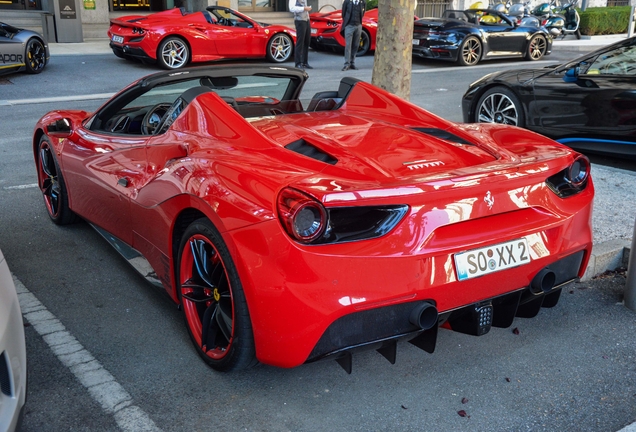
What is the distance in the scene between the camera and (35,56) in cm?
1360

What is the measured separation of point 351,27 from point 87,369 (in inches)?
548

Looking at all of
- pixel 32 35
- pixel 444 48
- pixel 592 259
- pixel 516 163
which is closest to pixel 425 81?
pixel 444 48

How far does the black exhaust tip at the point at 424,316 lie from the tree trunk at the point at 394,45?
501 centimetres

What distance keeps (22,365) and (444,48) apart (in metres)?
15.8

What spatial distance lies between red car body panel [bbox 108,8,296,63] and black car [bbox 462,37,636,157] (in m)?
8.78

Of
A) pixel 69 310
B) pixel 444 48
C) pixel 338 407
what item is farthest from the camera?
pixel 444 48

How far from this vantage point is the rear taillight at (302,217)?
8.91ft

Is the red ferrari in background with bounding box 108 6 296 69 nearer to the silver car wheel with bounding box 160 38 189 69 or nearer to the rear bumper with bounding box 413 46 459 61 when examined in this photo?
the silver car wheel with bounding box 160 38 189 69

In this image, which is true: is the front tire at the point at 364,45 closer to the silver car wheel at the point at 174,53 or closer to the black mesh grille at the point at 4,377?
the silver car wheel at the point at 174,53

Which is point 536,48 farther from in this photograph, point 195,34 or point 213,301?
point 213,301

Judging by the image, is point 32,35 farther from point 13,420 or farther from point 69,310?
point 13,420

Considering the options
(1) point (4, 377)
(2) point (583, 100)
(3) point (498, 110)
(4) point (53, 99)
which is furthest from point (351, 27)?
(1) point (4, 377)

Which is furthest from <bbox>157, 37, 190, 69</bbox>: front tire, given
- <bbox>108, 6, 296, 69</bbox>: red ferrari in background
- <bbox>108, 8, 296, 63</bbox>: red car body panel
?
<bbox>108, 8, 296, 63</bbox>: red car body panel

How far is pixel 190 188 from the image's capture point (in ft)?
10.6
